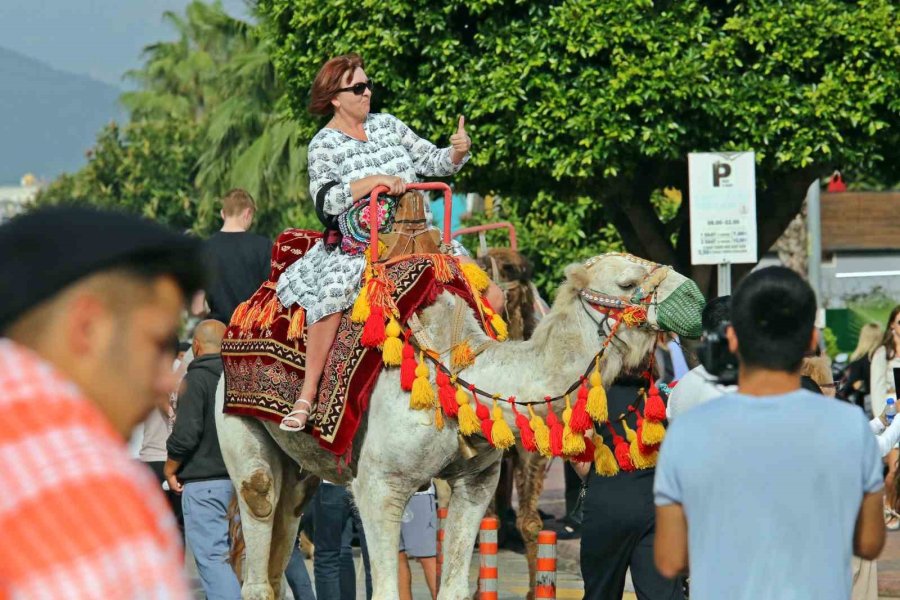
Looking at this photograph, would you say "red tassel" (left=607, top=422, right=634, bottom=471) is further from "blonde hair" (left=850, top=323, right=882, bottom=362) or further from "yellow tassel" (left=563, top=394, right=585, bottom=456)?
"blonde hair" (left=850, top=323, right=882, bottom=362)

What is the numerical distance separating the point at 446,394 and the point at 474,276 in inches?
27.0

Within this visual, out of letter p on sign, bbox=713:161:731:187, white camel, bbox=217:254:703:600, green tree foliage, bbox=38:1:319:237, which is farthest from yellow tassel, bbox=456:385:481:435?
green tree foliage, bbox=38:1:319:237

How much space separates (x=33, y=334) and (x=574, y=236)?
2322cm

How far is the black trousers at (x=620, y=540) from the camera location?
7379 millimetres

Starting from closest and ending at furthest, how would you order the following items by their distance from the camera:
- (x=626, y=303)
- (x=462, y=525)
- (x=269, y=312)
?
1. (x=626, y=303)
2. (x=462, y=525)
3. (x=269, y=312)

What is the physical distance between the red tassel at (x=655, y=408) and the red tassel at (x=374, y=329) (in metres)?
1.30

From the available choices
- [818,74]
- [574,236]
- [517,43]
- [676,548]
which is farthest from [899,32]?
[676,548]

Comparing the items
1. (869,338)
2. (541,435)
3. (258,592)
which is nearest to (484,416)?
(541,435)

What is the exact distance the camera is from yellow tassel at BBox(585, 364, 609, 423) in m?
7.45

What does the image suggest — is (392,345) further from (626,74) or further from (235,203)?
(626,74)

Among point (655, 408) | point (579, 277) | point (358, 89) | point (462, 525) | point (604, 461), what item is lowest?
point (462, 525)

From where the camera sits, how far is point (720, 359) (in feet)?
14.8

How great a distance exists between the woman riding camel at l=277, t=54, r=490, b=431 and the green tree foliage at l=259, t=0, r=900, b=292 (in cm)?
916

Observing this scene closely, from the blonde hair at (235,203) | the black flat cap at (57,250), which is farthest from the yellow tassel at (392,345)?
the black flat cap at (57,250)
